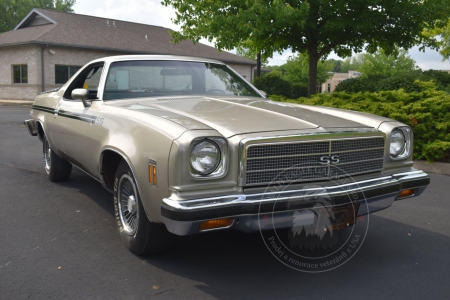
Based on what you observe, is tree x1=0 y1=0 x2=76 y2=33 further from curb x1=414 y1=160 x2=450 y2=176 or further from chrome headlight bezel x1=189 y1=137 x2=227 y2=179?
chrome headlight bezel x1=189 y1=137 x2=227 y2=179

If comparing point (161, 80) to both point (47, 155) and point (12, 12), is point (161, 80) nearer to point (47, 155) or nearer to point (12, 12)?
point (47, 155)

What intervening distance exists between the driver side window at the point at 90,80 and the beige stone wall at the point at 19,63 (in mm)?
24295

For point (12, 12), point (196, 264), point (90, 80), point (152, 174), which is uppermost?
point (12, 12)

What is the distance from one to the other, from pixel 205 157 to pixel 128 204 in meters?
0.99

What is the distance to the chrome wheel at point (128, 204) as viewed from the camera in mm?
3773

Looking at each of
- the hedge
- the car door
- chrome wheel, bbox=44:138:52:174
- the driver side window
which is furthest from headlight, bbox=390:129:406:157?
chrome wheel, bbox=44:138:52:174

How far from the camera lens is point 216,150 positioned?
10.5 feet

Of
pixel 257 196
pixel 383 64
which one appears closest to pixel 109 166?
pixel 257 196

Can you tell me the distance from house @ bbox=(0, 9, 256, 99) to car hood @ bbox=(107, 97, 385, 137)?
25.3 meters

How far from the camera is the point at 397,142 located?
4051mm

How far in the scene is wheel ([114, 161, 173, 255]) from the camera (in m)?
3.61

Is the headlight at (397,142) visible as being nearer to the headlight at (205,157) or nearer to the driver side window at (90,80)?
the headlight at (205,157)

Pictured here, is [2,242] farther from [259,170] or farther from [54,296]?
[259,170]

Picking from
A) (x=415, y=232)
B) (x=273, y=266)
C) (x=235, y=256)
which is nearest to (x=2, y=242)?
(x=235, y=256)
